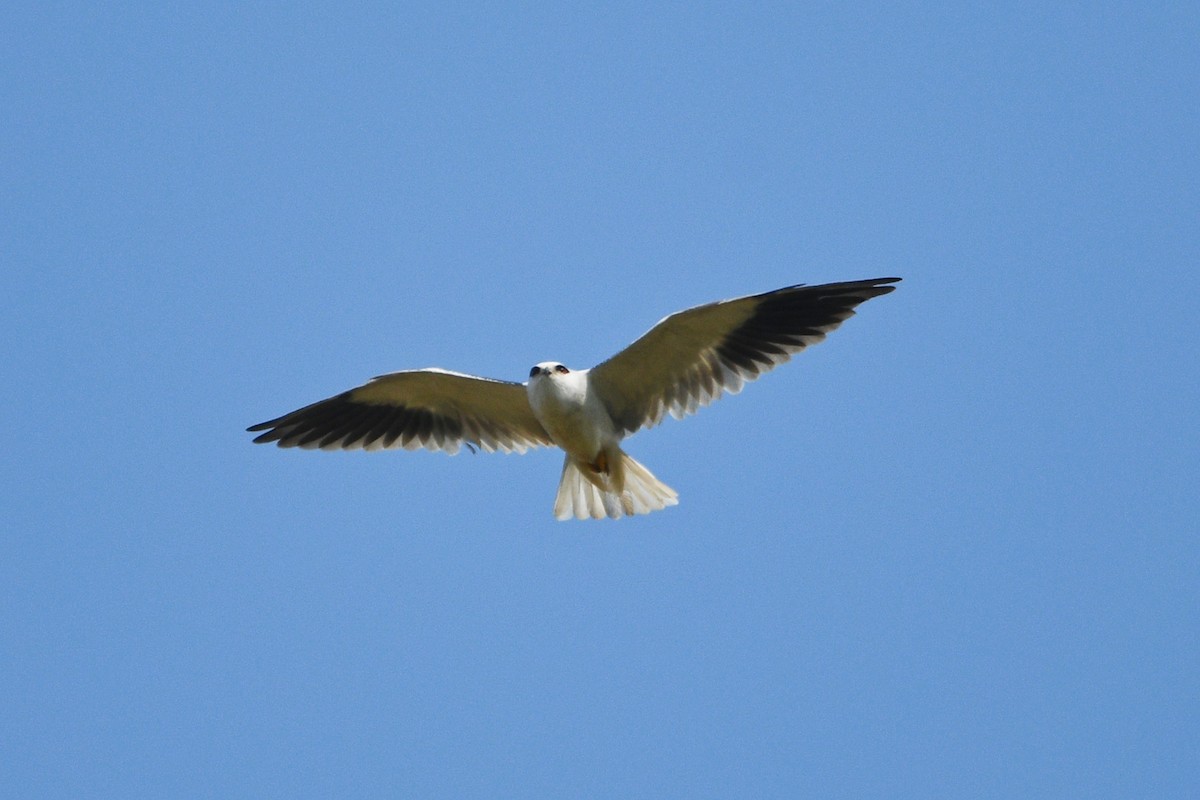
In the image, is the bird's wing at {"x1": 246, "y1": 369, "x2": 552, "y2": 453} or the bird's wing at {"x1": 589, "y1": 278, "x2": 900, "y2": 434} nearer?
the bird's wing at {"x1": 589, "y1": 278, "x2": 900, "y2": 434}

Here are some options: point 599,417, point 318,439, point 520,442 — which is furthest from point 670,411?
point 318,439

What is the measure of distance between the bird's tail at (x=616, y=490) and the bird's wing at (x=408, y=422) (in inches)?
21.2

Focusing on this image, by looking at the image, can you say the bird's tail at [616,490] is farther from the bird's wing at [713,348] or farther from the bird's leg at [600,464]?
the bird's wing at [713,348]

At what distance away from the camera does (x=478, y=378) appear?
998 centimetres

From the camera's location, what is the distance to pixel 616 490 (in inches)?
395

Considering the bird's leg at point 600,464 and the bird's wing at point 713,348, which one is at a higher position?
the bird's wing at point 713,348

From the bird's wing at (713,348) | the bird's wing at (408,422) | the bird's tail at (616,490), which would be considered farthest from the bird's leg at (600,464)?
the bird's wing at (408,422)

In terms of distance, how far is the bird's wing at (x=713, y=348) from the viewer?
941cm

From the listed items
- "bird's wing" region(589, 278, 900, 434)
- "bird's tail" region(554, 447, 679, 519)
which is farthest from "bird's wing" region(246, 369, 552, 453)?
"bird's wing" region(589, 278, 900, 434)

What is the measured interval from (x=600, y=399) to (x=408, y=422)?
59.9 inches

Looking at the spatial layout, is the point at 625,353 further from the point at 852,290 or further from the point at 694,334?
the point at 852,290

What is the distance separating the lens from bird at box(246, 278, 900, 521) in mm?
9484

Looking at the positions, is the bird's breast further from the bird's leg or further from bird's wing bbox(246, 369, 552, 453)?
bird's wing bbox(246, 369, 552, 453)

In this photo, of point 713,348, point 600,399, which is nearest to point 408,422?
point 600,399
